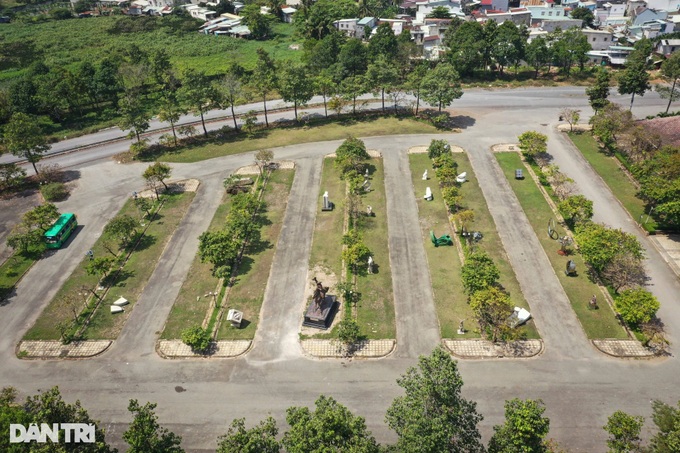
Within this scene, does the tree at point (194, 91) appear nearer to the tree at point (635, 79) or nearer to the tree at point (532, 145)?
the tree at point (532, 145)

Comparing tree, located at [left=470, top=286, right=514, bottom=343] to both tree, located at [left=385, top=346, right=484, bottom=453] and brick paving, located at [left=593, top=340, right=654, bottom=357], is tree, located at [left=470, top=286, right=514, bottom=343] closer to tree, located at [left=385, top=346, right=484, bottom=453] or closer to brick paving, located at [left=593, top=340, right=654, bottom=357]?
brick paving, located at [left=593, top=340, right=654, bottom=357]

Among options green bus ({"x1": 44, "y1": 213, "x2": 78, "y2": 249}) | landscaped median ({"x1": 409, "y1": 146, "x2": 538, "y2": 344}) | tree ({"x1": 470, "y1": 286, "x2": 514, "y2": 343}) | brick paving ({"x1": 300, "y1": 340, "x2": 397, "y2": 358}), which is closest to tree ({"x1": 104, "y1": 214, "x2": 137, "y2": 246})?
green bus ({"x1": 44, "y1": 213, "x2": 78, "y2": 249})

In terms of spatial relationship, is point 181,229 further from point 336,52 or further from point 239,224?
point 336,52

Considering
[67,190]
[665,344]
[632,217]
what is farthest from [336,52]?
[665,344]

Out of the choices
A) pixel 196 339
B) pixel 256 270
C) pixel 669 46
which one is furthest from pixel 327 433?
pixel 669 46

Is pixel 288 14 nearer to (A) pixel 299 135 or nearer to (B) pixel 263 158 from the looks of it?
(A) pixel 299 135
